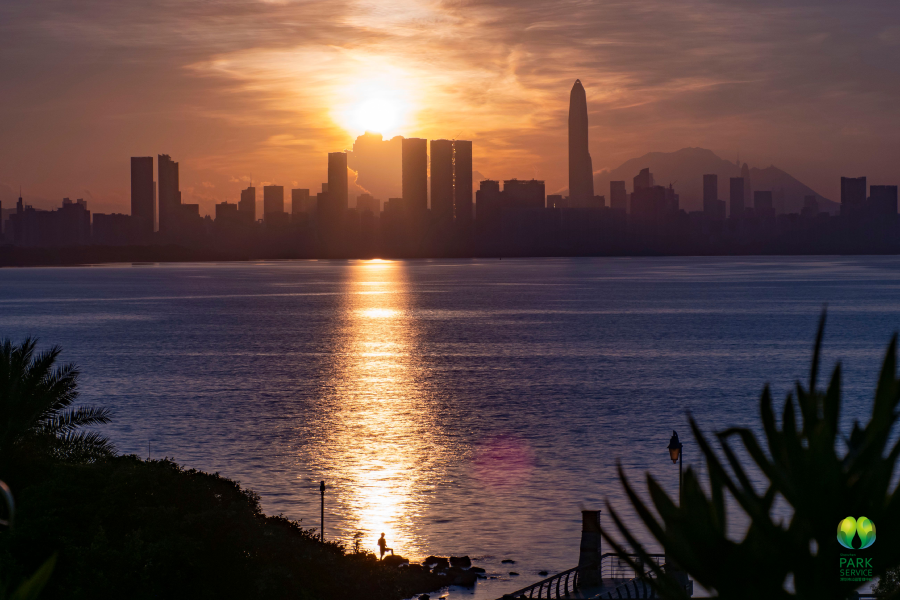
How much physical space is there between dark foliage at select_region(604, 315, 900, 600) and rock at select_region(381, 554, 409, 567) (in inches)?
1393

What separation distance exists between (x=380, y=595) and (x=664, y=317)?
13325cm

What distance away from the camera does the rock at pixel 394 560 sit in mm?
38188

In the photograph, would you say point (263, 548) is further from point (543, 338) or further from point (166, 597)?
point (543, 338)

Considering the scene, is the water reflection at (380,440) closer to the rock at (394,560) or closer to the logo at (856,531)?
the rock at (394,560)

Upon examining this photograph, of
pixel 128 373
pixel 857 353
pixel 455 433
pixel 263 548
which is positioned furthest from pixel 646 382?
pixel 263 548

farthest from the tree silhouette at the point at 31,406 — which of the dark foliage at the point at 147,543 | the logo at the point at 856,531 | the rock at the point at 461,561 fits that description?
the logo at the point at 856,531

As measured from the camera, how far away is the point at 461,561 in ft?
127

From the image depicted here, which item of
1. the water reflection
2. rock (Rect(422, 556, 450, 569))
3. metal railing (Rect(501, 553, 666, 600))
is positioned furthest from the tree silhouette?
metal railing (Rect(501, 553, 666, 600))

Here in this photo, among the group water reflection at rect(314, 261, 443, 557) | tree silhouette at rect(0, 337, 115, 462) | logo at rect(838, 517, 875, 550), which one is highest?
logo at rect(838, 517, 875, 550)

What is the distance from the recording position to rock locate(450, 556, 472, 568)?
38.5 metres

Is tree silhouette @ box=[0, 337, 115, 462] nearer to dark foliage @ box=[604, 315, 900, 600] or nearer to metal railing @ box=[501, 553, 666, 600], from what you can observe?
metal railing @ box=[501, 553, 666, 600]

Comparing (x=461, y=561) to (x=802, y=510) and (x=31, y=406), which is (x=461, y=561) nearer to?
(x=31, y=406)

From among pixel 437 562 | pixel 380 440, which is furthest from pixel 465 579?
pixel 380 440

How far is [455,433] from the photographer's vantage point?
6469 centimetres
